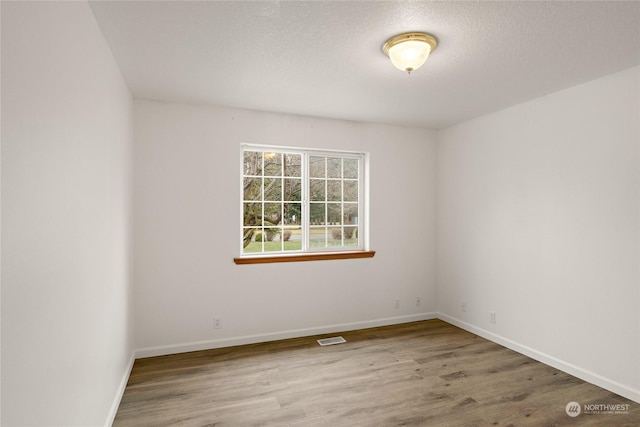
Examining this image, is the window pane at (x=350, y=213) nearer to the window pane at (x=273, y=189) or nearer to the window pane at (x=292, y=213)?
the window pane at (x=292, y=213)

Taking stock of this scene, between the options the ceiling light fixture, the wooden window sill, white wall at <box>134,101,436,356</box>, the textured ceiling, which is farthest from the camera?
the wooden window sill

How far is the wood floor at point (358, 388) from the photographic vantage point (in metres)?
2.40

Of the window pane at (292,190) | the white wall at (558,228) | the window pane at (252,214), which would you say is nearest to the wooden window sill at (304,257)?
the window pane at (252,214)

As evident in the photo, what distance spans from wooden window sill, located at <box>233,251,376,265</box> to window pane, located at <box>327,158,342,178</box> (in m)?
0.93

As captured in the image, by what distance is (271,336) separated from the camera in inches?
151

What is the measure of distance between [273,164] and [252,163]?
23 centimetres

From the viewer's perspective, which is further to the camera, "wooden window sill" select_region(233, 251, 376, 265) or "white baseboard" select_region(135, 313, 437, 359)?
"wooden window sill" select_region(233, 251, 376, 265)

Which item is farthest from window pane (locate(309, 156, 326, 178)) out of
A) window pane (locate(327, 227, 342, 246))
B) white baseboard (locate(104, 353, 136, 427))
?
white baseboard (locate(104, 353, 136, 427))

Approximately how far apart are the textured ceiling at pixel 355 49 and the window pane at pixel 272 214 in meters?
1.11

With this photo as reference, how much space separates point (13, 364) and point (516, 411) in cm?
282

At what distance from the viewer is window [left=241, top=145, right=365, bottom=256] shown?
3.93 meters

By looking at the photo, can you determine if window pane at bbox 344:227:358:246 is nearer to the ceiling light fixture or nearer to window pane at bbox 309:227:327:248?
window pane at bbox 309:227:327:248

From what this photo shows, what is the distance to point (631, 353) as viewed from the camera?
2662mm

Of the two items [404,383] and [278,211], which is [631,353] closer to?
[404,383]
